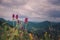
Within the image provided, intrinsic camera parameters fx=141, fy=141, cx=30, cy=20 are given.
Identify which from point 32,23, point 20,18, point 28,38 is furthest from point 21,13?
point 28,38

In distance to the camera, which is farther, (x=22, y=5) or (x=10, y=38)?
(x=22, y=5)

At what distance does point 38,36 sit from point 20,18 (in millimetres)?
308

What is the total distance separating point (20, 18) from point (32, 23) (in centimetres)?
16

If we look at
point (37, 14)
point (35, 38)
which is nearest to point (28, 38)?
point (35, 38)

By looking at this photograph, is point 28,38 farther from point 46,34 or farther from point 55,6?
point 55,6

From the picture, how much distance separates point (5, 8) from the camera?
5.75 feet

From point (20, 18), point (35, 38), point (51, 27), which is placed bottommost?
point (35, 38)

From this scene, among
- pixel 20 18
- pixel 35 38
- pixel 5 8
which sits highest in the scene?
pixel 5 8

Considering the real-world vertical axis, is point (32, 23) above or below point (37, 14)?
below

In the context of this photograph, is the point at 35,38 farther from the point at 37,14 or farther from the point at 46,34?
the point at 37,14

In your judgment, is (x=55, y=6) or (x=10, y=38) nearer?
(x=10, y=38)

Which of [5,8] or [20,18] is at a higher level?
[5,8]

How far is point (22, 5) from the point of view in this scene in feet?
5.78

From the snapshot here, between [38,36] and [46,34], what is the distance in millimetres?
99
